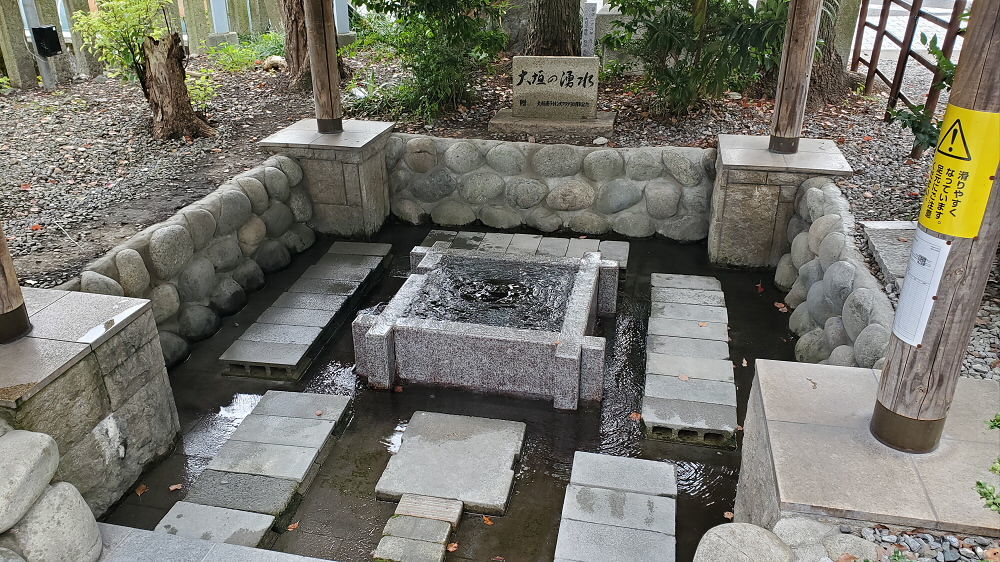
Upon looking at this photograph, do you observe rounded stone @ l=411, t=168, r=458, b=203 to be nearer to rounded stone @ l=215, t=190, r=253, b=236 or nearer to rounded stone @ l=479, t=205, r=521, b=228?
rounded stone @ l=479, t=205, r=521, b=228

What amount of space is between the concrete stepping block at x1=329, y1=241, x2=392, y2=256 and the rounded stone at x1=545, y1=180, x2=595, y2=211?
5.68ft

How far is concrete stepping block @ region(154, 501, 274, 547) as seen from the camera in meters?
3.40

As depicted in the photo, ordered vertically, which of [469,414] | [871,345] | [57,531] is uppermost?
[871,345]

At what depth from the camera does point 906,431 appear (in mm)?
2822

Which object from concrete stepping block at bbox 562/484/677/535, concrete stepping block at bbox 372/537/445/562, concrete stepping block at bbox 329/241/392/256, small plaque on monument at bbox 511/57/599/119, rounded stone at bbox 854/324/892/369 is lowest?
concrete stepping block at bbox 372/537/445/562

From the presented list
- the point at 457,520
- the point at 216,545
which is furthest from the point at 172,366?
the point at 457,520

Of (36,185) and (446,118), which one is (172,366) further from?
(446,118)

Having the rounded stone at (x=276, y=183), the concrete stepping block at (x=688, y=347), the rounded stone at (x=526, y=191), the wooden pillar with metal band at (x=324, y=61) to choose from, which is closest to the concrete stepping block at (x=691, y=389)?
the concrete stepping block at (x=688, y=347)

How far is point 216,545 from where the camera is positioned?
3.15 meters

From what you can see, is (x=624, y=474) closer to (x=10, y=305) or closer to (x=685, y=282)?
(x=685, y=282)

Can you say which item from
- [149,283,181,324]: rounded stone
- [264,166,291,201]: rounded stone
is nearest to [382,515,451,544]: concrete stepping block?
[149,283,181,324]: rounded stone

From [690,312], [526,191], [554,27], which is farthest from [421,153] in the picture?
[690,312]

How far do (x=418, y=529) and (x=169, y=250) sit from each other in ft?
9.24

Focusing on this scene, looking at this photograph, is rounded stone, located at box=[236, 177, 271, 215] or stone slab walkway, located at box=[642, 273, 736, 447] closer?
stone slab walkway, located at box=[642, 273, 736, 447]
